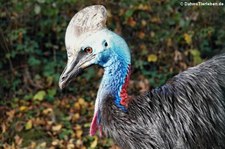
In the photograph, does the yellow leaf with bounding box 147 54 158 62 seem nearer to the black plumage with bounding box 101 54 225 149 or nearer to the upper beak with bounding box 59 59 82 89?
the black plumage with bounding box 101 54 225 149

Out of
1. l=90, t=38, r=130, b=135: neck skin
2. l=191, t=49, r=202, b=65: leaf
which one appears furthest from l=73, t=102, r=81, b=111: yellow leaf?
l=90, t=38, r=130, b=135: neck skin

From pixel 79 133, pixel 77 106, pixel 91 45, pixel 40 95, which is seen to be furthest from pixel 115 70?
pixel 40 95

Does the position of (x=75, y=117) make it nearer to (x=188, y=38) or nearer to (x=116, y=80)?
(x=188, y=38)

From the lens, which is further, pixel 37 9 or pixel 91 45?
pixel 37 9

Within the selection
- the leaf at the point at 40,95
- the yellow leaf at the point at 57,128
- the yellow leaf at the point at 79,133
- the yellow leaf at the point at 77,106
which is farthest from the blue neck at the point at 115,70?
the leaf at the point at 40,95

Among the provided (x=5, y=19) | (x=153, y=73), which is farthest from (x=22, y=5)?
(x=153, y=73)

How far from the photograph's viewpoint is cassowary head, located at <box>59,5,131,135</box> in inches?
148

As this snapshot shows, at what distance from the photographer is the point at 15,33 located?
6230mm

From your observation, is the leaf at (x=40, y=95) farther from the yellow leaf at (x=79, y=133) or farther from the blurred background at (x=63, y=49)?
the yellow leaf at (x=79, y=133)

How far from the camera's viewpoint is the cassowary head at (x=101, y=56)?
3.75 m

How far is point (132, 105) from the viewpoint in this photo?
382cm

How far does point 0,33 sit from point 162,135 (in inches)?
111

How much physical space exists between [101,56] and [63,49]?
9.23ft

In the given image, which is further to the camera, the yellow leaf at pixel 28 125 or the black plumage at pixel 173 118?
the yellow leaf at pixel 28 125
